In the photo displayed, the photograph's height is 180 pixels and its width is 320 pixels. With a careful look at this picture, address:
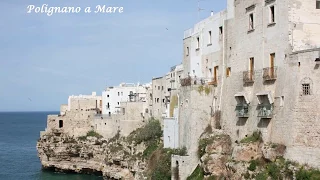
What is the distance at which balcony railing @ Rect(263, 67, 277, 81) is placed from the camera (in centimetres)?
2427

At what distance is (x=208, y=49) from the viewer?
105 ft

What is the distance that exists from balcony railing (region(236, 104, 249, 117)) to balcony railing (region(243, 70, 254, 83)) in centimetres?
134

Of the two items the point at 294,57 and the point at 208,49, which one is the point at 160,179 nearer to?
the point at 208,49

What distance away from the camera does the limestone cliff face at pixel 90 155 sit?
145ft

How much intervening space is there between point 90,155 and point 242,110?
28.1 m

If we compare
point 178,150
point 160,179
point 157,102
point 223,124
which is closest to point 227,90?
point 223,124

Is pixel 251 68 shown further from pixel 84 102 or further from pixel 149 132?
pixel 84 102

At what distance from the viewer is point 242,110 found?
26.9 metres

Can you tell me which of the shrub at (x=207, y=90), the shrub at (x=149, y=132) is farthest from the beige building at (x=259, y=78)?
the shrub at (x=149, y=132)

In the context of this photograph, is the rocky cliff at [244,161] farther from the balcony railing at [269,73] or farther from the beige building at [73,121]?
the beige building at [73,121]

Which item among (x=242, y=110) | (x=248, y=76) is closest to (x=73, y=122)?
(x=242, y=110)

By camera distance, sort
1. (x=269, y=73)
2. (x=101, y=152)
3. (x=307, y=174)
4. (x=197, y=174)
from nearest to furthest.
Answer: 1. (x=307, y=174)
2. (x=269, y=73)
3. (x=197, y=174)
4. (x=101, y=152)

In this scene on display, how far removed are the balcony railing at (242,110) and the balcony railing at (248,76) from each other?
134 cm

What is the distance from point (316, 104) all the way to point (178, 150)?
41.2 feet
